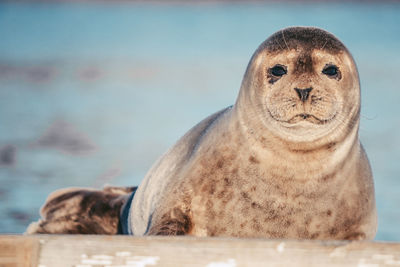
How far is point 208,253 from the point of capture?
10.8 feet

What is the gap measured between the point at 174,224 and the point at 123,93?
44.5 ft

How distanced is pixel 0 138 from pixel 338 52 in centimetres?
844

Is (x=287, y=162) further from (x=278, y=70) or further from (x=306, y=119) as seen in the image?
(x=278, y=70)

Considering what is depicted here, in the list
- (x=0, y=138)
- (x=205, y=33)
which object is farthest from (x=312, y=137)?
(x=205, y=33)

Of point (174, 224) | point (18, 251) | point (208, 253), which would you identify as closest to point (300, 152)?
point (174, 224)

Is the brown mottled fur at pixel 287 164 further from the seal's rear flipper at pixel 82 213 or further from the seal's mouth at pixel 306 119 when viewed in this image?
the seal's rear flipper at pixel 82 213

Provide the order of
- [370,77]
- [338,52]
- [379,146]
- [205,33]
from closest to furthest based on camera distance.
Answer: [338,52] < [379,146] < [370,77] < [205,33]

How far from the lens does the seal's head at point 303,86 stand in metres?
4.14

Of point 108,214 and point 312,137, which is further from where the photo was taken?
point 108,214

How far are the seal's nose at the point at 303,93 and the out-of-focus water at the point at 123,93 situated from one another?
68.4 inches

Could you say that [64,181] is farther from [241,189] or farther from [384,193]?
[241,189]

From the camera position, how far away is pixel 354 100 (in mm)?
4383

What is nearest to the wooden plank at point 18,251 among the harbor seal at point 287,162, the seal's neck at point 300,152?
the harbor seal at point 287,162

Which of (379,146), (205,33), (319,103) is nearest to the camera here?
(319,103)
